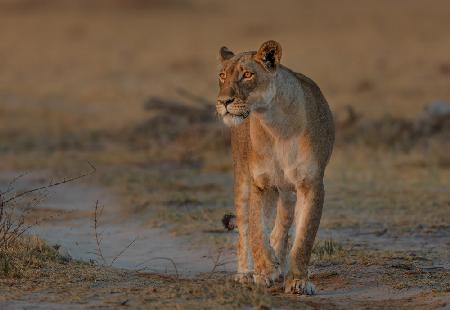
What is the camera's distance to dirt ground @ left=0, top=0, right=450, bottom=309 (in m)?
6.97

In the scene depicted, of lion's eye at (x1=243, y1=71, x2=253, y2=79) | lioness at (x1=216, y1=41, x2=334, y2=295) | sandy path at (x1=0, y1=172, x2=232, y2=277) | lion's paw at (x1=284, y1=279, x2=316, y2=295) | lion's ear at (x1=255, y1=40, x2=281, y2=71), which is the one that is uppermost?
lion's ear at (x1=255, y1=40, x2=281, y2=71)

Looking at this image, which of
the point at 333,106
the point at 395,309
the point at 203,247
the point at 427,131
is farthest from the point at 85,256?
the point at 333,106

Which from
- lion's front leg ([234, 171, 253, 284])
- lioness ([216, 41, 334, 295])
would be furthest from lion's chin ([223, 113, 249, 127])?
lion's front leg ([234, 171, 253, 284])

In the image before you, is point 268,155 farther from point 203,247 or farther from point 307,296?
point 203,247

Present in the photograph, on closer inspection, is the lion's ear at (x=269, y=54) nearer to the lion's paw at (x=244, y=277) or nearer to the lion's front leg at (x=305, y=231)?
the lion's front leg at (x=305, y=231)

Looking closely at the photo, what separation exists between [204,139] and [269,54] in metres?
8.06

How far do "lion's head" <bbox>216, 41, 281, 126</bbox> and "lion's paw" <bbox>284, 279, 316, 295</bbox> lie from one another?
3.21 feet

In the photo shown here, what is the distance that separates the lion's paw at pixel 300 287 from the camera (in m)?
6.84

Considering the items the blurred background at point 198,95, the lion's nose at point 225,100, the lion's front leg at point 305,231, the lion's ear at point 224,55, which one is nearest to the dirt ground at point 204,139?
the blurred background at point 198,95

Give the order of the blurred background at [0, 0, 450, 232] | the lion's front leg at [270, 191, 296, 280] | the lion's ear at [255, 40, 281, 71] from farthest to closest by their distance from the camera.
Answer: the blurred background at [0, 0, 450, 232] < the lion's front leg at [270, 191, 296, 280] < the lion's ear at [255, 40, 281, 71]

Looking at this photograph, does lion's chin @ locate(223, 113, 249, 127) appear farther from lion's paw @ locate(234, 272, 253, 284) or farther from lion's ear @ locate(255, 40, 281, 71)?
lion's paw @ locate(234, 272, 253, 284)

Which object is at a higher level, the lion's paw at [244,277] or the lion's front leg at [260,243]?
the lion's front leg at [260,243]

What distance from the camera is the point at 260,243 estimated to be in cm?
707

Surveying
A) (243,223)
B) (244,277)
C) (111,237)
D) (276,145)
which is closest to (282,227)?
(243,223)
